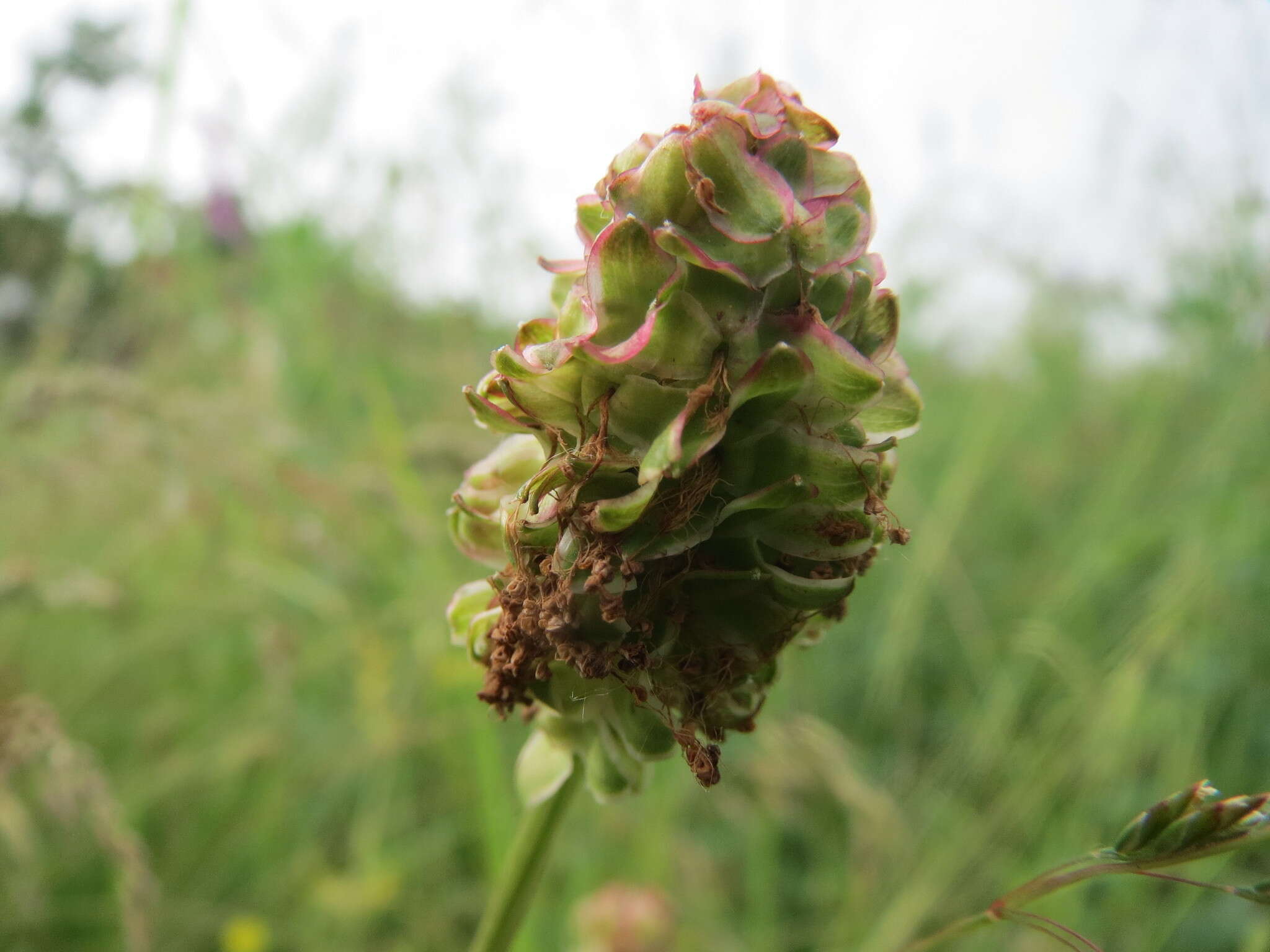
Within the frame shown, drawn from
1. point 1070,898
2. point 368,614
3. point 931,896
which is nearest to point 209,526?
point 368,614

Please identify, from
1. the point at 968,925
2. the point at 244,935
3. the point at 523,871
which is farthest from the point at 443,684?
the point at 968,925

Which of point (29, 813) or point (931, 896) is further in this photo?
point (29, 813)

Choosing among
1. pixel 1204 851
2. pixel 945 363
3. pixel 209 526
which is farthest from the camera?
pixel 945 363

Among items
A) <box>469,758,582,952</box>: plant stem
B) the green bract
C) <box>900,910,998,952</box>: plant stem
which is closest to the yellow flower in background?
<box>469,758,582,952</box>: plant stem

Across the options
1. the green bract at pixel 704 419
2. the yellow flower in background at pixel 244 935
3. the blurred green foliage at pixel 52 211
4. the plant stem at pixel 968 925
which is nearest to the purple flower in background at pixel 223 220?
the blurred green foliage at pixel 52 211

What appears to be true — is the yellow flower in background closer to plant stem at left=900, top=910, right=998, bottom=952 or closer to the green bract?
the green bract

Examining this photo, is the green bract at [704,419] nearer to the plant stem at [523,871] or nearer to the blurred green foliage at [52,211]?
the plant stem at [523,871]

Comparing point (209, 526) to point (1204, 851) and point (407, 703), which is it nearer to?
point (407, 703)
